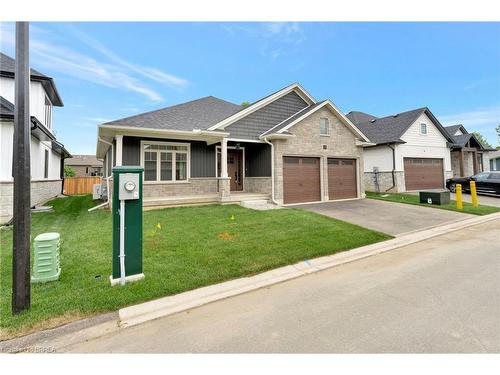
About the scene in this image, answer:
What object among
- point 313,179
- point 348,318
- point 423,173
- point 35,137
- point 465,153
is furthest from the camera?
point 465,153

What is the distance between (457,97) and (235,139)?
85.7ft

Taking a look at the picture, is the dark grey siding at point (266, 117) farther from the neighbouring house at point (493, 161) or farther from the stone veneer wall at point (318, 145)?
the neighbouring house at point (493, 161)

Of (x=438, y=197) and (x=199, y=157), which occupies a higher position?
(x=199, y=157)

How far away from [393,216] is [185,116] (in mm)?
11139

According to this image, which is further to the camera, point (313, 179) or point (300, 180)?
point (313, 179)

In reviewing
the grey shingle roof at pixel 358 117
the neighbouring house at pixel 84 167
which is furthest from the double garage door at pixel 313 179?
the neighbouring house at pixel 84 167

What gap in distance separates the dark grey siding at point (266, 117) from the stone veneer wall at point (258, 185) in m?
2.35

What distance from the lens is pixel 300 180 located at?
1301 centimetres

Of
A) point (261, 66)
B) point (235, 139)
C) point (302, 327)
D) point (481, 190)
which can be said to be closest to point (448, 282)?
point (302, 327)

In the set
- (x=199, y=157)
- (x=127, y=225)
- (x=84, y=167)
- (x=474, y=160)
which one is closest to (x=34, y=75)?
(x=199, y=157)

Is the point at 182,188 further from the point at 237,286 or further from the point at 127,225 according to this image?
the point at 237,286

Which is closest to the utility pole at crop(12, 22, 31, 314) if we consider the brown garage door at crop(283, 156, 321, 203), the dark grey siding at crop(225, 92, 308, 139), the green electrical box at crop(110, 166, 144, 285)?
the green electrical box at crop(110, 166, 144, 285)

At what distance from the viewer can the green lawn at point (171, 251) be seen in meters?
3.44

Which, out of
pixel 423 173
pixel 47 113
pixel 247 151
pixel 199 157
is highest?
pixel 47 113
